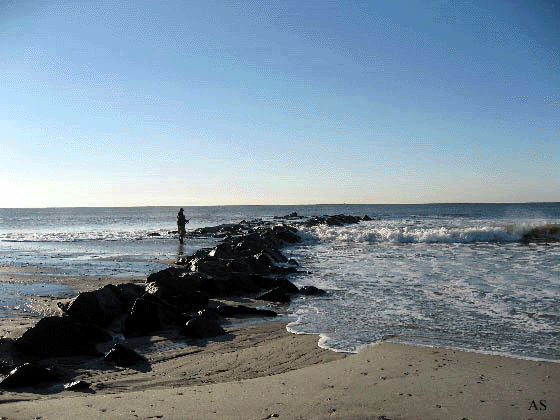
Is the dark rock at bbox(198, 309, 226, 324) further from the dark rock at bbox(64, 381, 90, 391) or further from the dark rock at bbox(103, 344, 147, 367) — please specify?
the dark rock at bbox(64, 381, 90, 391)

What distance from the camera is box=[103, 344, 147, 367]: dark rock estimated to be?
6.51 metres

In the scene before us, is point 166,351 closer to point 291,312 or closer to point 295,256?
point 291,312

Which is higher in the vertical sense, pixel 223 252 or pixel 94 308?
pixel 223 252

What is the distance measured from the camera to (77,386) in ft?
18.1

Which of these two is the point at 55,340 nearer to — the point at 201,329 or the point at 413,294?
the point at 201,329

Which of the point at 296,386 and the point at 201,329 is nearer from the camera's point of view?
the point at 296,386

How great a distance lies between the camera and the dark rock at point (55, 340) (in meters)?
6.92

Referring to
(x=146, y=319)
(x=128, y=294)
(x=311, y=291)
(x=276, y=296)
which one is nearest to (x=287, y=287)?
(x=311, y=291)

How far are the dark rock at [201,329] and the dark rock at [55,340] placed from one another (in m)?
1.58

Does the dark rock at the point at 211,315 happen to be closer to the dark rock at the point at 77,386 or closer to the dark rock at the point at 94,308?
the dark rock at the point at 94,308

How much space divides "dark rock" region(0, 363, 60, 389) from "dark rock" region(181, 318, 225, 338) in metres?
2.57

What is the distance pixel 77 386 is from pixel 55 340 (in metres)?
1.89

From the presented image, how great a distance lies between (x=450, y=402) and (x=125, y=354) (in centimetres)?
442

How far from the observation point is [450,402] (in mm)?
5012
